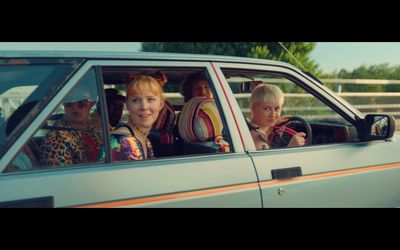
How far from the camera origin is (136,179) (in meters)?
1.71

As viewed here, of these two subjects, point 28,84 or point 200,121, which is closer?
point 28,84

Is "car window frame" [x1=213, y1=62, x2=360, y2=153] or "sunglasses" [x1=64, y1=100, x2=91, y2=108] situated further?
"car window frame" [x1=213, y1=62, x2=360, y2=153]

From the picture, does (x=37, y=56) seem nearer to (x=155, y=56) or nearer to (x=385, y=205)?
(x=155, y=56)

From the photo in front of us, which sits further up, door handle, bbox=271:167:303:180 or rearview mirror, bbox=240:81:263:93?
rearview mirror, bbox=240:81:263:93

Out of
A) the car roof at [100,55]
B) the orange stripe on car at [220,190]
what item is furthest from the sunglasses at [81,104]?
the orange stripe on car at [220,190]

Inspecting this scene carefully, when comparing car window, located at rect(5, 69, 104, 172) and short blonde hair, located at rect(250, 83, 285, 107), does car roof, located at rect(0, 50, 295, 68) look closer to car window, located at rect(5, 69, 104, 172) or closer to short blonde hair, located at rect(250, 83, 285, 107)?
car window, located at rect(5, 69, 104, 172)

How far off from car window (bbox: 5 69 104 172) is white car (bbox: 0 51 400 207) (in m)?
0.01

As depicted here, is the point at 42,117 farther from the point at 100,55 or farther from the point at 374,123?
the point at 374,123

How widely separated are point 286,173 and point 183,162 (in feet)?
2.13

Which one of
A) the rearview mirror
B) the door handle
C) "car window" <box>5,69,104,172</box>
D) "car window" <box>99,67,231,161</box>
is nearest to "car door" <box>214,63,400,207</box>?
the door handle

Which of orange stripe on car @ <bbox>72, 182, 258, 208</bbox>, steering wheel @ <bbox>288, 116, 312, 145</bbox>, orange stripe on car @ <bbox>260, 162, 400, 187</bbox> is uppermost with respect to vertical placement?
steering wheel @ <bbox>288, 116, 312, 145</bbox>

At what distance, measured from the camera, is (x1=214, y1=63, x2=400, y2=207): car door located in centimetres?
199

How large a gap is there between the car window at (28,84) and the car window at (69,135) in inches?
2.1

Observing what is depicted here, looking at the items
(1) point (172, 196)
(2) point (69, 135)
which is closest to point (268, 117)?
(1) point (172, 196)
